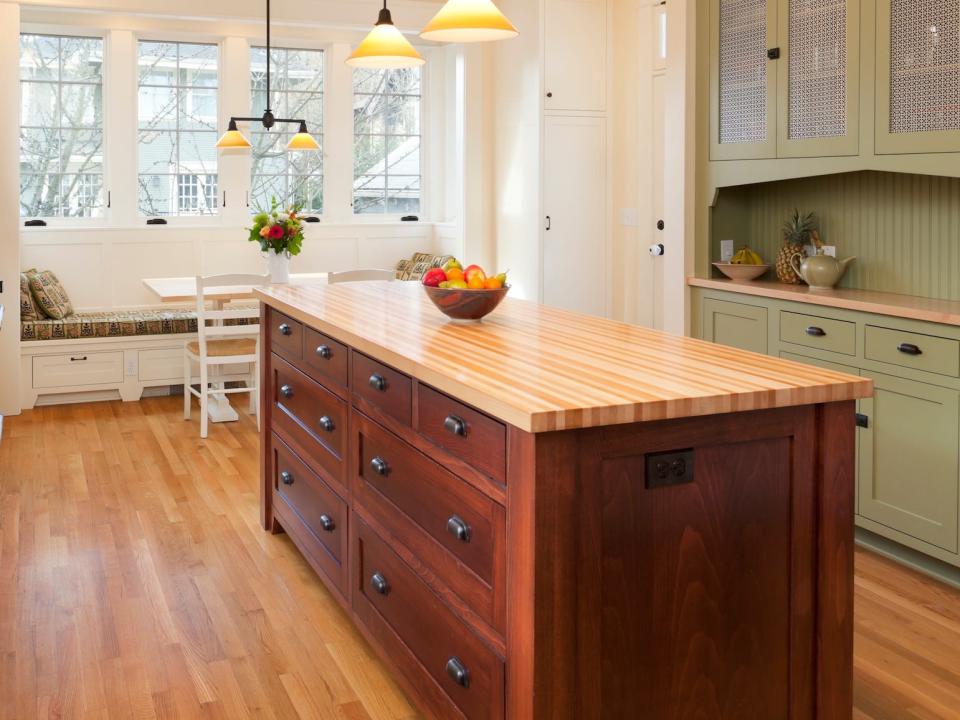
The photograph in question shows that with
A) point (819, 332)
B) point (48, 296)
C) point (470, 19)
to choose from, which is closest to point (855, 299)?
point (819, 332)

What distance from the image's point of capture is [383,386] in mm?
2633

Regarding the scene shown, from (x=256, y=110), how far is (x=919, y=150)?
5.68 m

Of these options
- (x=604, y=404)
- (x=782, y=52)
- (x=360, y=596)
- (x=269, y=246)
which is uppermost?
(x=782, y=52)

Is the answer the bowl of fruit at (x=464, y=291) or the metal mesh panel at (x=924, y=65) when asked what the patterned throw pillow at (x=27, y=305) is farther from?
the metal mesh panel at (x=924, y=65)

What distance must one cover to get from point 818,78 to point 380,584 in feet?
8.82

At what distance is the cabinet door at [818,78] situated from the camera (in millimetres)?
3805

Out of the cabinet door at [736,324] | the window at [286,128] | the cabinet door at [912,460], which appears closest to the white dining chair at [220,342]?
the window at [286,128]

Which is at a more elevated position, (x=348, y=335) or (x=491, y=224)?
(x=491, y=224)

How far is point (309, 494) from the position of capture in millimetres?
3459

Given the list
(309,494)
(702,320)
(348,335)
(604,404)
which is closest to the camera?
(604,404)

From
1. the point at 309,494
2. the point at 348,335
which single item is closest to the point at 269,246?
the point at 309,494

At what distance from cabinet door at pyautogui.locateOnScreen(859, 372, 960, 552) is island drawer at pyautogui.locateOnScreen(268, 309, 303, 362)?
6.86 feet

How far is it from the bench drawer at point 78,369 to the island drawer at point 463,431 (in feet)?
15.9

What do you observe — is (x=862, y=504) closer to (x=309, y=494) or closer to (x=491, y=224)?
(x=309, y=494)
